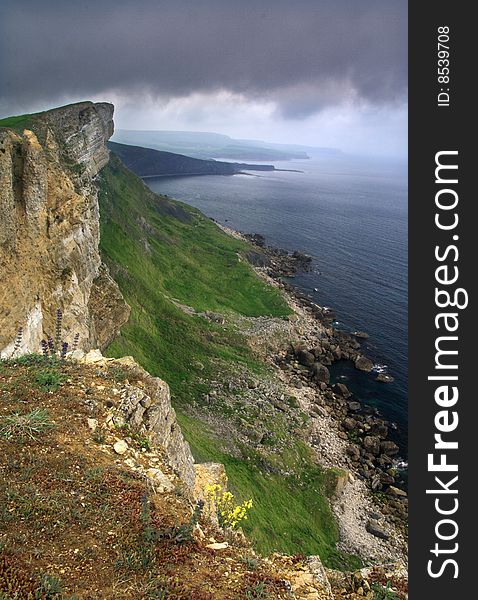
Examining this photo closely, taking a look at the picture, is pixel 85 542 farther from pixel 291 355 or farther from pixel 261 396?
pixel 291 355

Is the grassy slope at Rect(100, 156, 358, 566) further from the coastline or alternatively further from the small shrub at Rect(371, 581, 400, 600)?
the small shrub at Rect(371, 581, 400, 600)

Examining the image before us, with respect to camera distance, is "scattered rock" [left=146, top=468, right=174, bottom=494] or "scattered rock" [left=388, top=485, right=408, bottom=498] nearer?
"scattered rock" [left=146, top=468, right=174, bottom=494]

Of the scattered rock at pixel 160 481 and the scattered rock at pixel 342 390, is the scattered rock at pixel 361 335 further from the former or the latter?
the scattered rock at pixel 160 481

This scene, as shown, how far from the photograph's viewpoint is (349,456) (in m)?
50.1

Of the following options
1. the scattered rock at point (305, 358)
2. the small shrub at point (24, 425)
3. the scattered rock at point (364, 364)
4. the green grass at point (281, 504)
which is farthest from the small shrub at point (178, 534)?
the scattered rock at point (364, 364)

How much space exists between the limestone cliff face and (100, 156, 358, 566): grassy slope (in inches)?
527

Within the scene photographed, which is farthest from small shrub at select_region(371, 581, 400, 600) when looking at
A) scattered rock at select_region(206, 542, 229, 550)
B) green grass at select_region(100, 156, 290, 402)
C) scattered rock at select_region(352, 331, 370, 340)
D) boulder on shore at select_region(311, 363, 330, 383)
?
scattered rock at select_region(352, 331, 370, 340)

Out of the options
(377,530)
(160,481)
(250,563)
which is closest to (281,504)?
(377,530)

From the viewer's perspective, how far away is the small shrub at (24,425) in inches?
458

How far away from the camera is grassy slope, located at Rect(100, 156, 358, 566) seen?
37.7 meters

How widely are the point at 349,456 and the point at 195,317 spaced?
33.9m

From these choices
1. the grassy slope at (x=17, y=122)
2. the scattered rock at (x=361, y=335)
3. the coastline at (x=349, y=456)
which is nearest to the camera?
the grassy slope at (x=17, y=122)

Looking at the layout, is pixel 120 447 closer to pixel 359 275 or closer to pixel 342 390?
pixel 342 390

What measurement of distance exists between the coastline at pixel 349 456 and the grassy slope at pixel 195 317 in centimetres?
263
